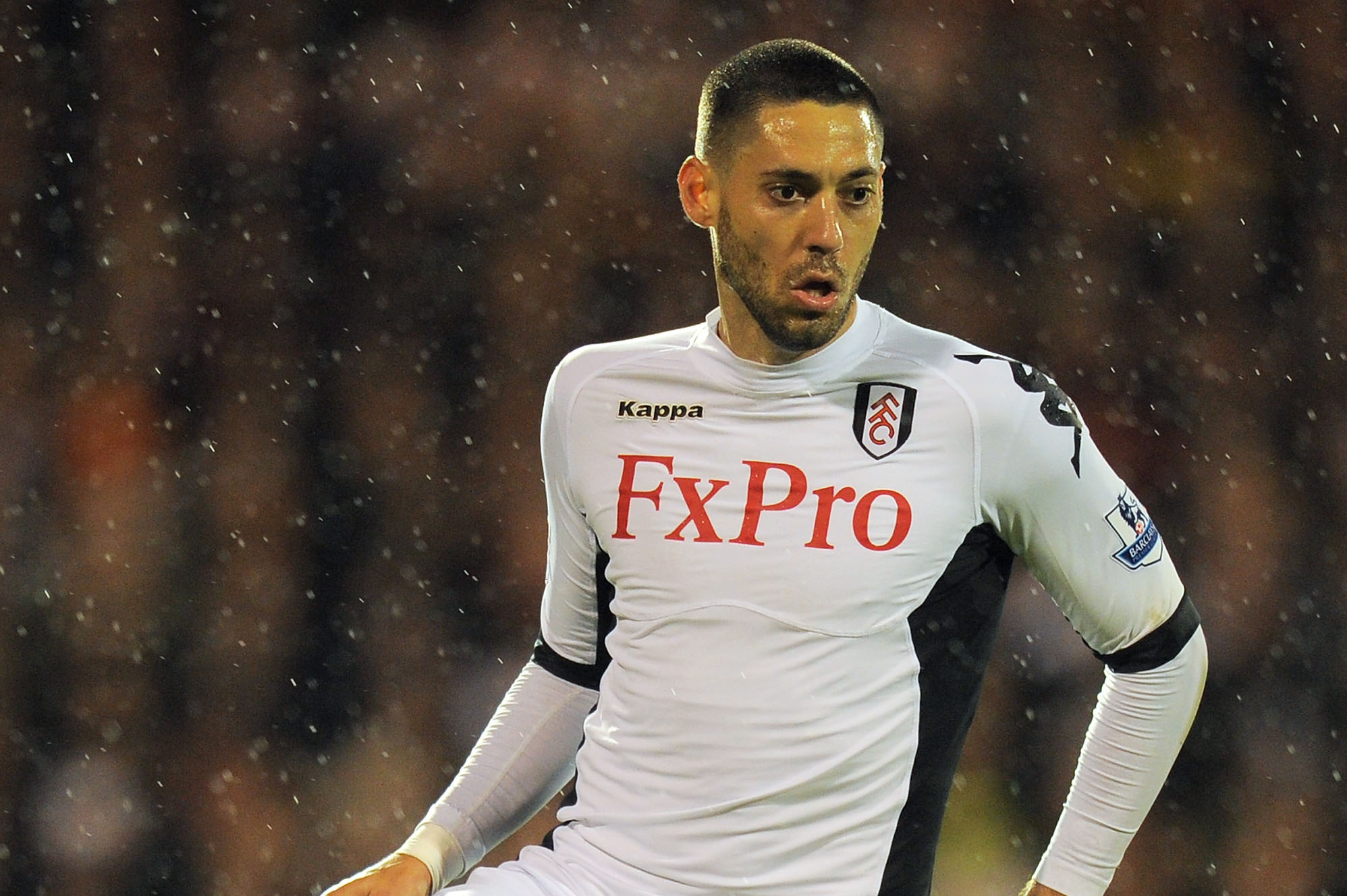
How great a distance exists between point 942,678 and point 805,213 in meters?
0.43

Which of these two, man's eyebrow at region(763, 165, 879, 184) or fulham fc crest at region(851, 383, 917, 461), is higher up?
man's eyebrow at region(763, 165, 879, 184)

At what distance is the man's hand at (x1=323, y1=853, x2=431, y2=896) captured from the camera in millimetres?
1397

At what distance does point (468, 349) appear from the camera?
3.10m

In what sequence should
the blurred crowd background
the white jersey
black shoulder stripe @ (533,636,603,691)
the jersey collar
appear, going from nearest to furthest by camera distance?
the white jersey
the jersey collar
black shoulder stripe @ (533,636,603,691)
the blurred crowd background

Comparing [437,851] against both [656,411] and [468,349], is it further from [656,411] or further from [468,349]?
[468,349]

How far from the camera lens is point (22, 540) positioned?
3.13m

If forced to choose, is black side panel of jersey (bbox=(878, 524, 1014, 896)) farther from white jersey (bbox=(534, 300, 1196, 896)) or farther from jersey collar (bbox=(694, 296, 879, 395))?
jersey collar (bbox=(694, 296, 879, 395))

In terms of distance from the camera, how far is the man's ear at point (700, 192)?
1.53m

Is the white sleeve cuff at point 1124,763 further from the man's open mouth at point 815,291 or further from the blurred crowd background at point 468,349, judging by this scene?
the blurred crowd background at point 468,349

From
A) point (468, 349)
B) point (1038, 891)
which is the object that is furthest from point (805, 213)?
point (468, 349)

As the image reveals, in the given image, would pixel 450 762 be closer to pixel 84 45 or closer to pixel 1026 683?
pixel 1026 683

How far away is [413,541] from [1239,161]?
1709 millimetres

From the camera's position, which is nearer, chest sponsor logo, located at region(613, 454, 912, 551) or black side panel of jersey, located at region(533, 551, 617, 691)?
chest sponsor logo, located at region(613, 454, 912, 551)

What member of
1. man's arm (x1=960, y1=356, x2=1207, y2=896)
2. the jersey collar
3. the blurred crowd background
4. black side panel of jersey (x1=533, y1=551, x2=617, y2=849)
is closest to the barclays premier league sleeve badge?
man's arm (x1=960, y1=356, x2=1207, y2=896)
